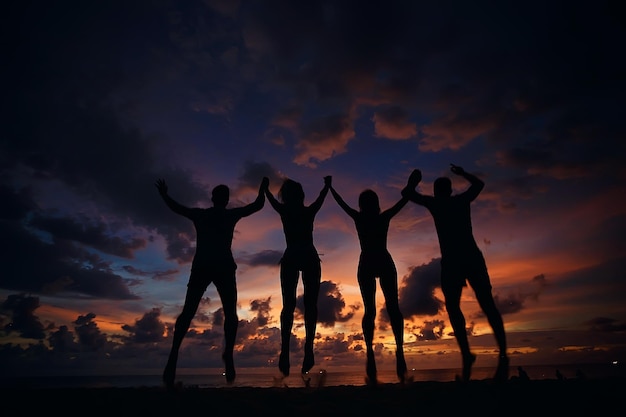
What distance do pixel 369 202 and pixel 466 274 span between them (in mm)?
2281

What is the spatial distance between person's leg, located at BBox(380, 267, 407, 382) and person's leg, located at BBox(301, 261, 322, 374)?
51.6 inches

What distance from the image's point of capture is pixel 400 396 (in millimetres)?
5090

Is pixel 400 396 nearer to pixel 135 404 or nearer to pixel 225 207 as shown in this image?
pixel 135 404

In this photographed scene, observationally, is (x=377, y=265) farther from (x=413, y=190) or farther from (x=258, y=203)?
(x=258, y=203)

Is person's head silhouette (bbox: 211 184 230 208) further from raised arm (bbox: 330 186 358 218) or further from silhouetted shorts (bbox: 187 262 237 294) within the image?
raised arm (bbox: 330 186 358 218)

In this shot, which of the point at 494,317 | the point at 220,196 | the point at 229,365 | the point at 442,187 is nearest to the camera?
the point at 494,317

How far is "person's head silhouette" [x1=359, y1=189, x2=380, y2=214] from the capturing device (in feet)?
25.6

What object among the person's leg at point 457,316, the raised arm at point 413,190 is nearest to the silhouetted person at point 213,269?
the raised arm at point 413,190

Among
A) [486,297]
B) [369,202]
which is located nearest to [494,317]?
[486,297]

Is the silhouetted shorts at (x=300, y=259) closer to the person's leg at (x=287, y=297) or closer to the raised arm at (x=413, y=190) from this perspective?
the person's leg at (x=287, y=297)

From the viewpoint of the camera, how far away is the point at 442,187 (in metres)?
7.51

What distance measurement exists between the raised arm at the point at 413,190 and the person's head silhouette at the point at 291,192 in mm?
2135

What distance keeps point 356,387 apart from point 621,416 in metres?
3.34

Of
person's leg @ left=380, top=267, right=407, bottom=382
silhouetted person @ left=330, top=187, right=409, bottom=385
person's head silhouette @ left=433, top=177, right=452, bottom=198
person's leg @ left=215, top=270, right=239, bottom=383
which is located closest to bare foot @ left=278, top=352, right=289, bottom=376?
person's leg @ left=215, top=270, right=239, bottom=383
